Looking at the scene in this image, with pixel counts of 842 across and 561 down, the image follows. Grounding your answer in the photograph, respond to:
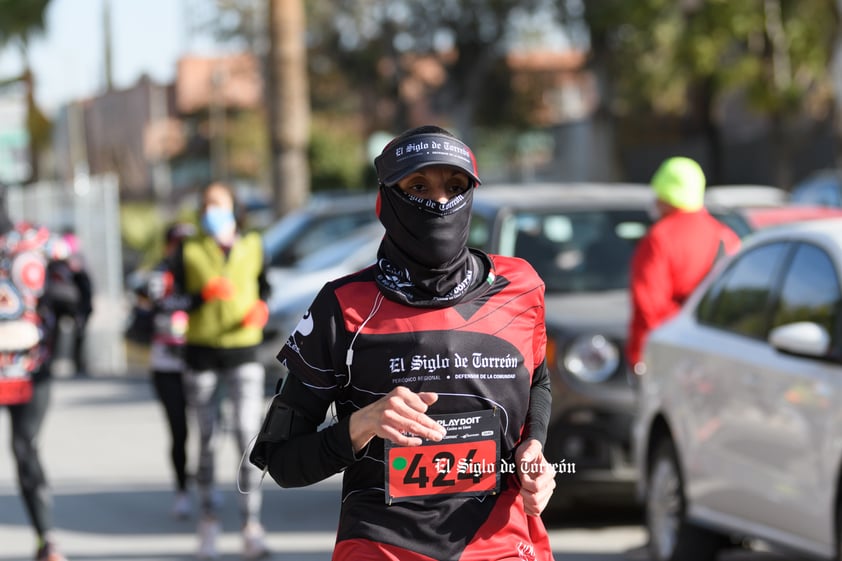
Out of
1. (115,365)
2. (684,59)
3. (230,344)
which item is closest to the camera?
(230,344)

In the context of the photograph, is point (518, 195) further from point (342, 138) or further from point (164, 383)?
point (342, 138)

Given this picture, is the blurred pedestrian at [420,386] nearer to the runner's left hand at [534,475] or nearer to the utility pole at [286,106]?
the runner's left hand at [534,475]

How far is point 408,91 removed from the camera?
165 ft

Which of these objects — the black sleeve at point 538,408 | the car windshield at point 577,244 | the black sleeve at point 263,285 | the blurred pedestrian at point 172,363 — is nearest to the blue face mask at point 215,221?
the black sleeve at point 263,285

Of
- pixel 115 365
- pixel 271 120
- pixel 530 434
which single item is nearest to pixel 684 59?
pixel 271 120

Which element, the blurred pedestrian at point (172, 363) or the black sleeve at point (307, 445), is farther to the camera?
the blurred pedestrian at point (172, 363)

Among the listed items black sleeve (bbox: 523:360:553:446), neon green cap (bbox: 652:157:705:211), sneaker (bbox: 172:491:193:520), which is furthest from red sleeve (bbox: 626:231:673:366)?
black sleeve (bbox: 523:360:553:446)

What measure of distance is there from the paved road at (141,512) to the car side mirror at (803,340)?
2.22 metres

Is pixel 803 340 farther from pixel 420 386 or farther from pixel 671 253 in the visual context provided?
pixel 420 386

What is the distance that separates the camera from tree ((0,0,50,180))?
42125 millimetres

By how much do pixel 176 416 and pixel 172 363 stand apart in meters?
0.34

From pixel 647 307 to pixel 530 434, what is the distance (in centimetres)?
431

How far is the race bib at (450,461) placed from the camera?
351cm

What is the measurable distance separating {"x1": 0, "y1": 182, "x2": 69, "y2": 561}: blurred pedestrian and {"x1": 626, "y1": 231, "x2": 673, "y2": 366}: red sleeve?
291cm
